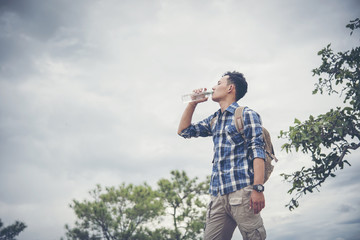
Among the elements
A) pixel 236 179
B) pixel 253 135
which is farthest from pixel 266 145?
pixel 236 179

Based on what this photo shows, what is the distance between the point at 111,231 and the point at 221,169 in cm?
1643

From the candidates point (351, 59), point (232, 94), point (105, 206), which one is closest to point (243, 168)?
point (232, 94)

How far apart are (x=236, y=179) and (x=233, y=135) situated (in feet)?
1.59

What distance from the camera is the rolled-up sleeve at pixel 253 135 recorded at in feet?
8.59

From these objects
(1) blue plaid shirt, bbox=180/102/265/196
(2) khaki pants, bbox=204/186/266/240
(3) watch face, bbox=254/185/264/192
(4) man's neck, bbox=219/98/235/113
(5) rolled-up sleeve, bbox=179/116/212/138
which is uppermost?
(4) man's neck, bbox=219/98/235/113

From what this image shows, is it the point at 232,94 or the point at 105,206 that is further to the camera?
the point at 105,206

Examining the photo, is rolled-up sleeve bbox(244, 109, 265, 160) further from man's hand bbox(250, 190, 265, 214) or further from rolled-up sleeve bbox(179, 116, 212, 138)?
rolled-up sleeve bbox(179, 116, 212, 138)

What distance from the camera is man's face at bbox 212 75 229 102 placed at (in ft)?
10.9

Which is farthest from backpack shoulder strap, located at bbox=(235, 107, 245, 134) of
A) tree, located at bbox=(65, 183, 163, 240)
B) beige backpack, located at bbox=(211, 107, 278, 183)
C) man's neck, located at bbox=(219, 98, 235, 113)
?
tree, located at bbox=(65, 183, 163, 240)

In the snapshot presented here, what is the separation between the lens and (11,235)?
18.4 metres

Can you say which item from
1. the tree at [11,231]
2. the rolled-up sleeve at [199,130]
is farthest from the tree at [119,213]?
the rolled-up sleeve at [199,130]

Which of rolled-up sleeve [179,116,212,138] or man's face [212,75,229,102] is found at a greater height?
man's face [212,75,229,102]

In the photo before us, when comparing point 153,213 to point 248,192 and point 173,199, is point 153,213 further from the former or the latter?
point 248,192

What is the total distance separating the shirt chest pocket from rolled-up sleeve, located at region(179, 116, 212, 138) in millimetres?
525
